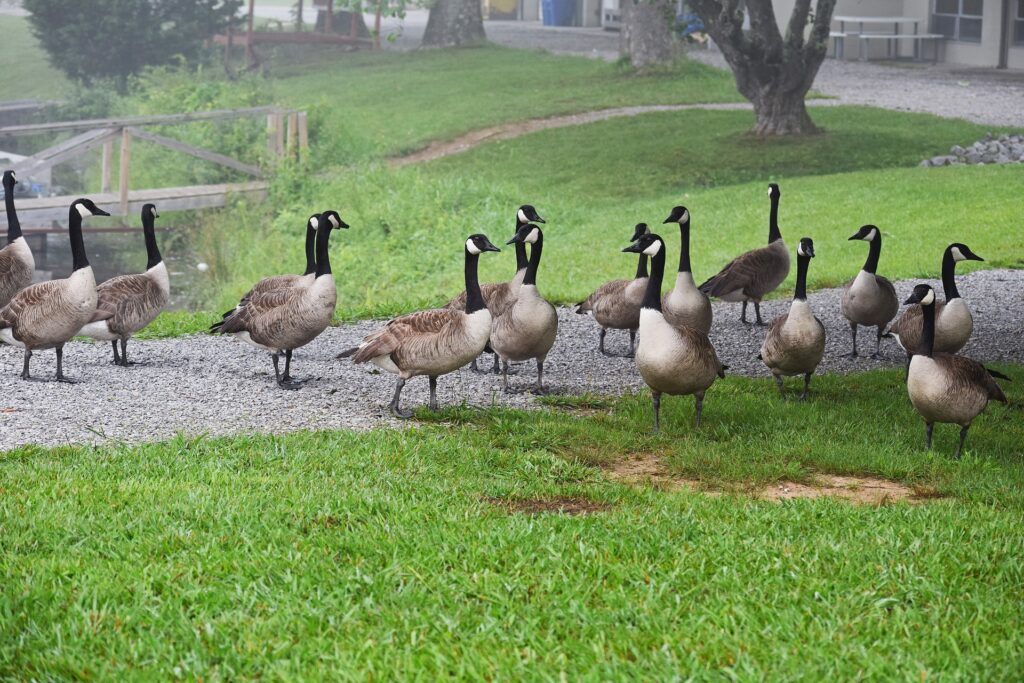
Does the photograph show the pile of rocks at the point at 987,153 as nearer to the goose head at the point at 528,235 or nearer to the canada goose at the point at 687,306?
the canada goose at the point at 687,306

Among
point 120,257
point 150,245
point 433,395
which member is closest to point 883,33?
point 120,257

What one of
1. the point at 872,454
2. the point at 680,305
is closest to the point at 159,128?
the point at 680,305

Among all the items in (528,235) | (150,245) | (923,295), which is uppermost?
(528,235)

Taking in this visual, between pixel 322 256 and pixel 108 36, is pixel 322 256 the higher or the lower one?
the lower one

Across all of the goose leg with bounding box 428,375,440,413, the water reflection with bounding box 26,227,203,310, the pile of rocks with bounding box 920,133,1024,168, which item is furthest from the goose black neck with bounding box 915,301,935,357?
the pile of rocks with bounding box 920,133,1024,168

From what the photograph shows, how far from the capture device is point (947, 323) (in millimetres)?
11242

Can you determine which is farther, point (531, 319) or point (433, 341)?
point (531, 319)

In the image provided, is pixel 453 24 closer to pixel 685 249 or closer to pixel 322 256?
pixel 685 249

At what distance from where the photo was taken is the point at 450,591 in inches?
240

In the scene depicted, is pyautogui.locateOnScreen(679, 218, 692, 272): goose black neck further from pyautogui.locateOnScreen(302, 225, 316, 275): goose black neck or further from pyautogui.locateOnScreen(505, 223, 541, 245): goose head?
pyautogui.locateOnScreen(302, 225, 316, 275): goose black neck

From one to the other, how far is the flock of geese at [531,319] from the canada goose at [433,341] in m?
0.01

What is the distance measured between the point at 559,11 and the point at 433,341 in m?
54.4

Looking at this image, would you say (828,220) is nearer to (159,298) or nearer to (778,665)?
(159,298)

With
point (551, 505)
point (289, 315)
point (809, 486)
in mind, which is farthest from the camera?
point (289, 315)
